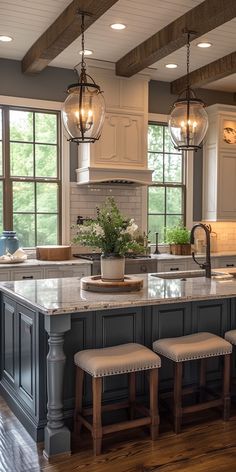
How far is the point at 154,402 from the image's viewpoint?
9.39 ft

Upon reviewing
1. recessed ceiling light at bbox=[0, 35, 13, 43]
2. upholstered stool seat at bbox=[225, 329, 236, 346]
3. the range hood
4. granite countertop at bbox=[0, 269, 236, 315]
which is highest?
recessed ceiling light at bbox=[0, 35, 13, 43]

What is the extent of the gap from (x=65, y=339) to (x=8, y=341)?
68cm

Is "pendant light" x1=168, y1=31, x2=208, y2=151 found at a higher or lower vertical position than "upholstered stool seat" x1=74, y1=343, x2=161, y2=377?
higher

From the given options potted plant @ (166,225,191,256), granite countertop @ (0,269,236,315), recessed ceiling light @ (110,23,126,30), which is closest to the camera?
granite countertop @ (0,269,236,315)

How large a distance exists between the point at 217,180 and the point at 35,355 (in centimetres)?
402

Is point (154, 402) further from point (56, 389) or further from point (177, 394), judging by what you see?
point (56, 389)

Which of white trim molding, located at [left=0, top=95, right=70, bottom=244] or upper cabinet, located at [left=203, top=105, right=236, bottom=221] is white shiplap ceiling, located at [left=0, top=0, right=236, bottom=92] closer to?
white trim molding, located at [left=0, top=95, right=70, bottom=244]

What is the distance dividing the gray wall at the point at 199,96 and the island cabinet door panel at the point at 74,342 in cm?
378

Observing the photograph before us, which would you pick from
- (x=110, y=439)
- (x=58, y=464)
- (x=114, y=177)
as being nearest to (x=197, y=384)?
(x=110, y=439)

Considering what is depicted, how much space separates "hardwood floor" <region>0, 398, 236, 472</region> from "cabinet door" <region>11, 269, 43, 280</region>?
1781 mm

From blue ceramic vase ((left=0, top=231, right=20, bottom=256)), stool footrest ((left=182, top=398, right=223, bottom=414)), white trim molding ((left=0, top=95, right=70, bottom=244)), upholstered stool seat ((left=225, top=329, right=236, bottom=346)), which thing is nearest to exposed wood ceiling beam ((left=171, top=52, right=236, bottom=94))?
white trim molding ((left=0, top=95, right=70, bottom=244))

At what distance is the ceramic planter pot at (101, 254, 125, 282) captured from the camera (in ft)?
10.7

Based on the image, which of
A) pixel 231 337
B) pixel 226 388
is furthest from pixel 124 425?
pixel 231 337

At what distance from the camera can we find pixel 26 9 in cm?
401
